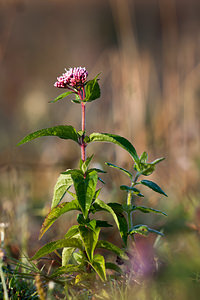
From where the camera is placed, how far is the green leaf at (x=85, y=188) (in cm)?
93

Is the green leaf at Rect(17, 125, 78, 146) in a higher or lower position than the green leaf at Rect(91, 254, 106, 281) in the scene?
higher

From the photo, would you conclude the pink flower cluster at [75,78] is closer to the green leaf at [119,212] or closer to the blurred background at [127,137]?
the green leaf at [119,212]

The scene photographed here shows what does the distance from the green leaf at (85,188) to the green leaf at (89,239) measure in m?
0.09

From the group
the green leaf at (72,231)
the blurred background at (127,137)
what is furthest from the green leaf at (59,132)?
the blurred background at (127,137)

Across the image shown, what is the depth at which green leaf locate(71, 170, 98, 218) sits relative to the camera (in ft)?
3.05

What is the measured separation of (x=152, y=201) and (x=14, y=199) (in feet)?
2.16

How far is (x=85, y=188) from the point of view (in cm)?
95

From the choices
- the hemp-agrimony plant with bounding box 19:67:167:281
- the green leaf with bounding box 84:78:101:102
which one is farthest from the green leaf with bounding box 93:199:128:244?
the green leaf with bounding box 84:78:101:102

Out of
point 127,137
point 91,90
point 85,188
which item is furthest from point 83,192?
point 127,137

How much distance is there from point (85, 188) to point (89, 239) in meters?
0.14

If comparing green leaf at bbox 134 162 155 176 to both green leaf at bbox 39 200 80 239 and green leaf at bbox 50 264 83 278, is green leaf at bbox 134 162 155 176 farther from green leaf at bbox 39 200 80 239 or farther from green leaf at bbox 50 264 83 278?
green leaf at bbox 50 264 83 278

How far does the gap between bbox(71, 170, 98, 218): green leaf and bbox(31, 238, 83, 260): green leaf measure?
131 millimetres

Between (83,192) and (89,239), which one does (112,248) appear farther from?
(83,192)

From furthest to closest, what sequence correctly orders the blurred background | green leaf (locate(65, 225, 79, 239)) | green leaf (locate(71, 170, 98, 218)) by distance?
the blurred background < green leaf (locate(65, 225, 79, 239)) < green leaf (locate(71, 170, 98, 218))
